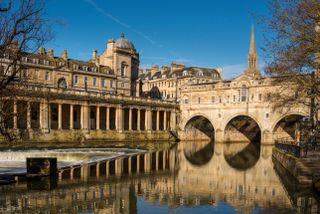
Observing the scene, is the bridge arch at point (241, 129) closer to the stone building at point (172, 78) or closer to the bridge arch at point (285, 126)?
the bridge arch at point (285, 126)

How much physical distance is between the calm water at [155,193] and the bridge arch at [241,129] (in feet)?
121

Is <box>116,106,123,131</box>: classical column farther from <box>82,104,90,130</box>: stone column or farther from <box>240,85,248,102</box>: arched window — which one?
<box>240,85,248,102</box>: arched window

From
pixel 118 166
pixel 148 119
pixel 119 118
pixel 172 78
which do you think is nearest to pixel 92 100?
pixel 119 118

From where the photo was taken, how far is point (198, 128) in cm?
7100

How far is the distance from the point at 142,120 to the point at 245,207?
52.2m

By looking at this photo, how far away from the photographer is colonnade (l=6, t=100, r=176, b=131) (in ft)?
155

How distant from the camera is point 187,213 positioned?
14.2 m

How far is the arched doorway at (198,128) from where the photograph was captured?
6900cm

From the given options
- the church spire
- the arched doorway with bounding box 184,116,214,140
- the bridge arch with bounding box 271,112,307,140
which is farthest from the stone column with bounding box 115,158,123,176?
the church spire

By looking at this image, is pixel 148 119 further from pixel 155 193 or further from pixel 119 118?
pixel 155 193

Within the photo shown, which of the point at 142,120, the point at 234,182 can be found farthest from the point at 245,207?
the point at 142,120

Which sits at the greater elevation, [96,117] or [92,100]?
[92,100]

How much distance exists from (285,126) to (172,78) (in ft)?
137

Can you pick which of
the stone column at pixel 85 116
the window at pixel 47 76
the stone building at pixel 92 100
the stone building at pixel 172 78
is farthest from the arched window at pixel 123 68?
the stone column at pixel 85 116
